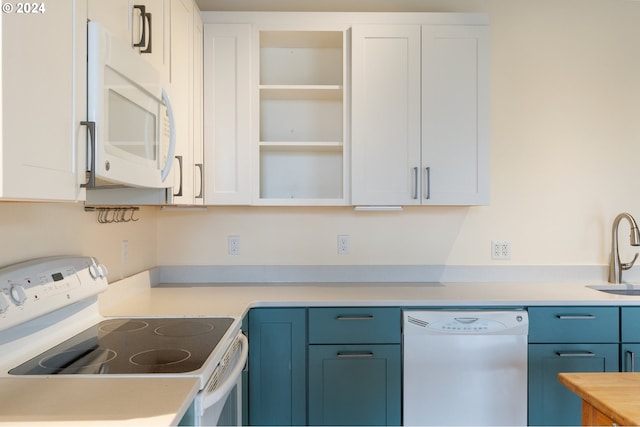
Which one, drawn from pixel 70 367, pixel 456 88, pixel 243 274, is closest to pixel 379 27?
pixel 456 88

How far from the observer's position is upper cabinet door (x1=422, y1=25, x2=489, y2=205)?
2.09 m

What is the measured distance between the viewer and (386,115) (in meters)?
2.10

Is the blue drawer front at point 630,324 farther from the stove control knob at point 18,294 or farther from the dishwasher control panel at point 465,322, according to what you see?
the stove control knob at point 18,294

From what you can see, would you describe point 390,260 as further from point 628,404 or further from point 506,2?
point 506,2

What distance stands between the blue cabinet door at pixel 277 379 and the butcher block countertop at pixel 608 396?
1102 mm

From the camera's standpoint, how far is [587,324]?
6.15 feet

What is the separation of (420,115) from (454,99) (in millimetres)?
192

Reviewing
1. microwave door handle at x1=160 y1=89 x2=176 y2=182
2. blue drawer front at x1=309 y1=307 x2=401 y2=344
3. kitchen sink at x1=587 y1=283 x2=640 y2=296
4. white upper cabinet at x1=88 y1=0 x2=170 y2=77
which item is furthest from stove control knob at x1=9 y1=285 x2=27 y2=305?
kitchen sink at x1=587 y1=283 x2=640 y2=296

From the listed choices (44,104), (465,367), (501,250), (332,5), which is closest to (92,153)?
(44,104)

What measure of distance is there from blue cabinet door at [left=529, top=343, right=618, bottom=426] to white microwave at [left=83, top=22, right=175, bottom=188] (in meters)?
1.81

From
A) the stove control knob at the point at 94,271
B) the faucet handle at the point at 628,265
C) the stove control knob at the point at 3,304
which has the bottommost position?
the faucet handle at the point at 628,265

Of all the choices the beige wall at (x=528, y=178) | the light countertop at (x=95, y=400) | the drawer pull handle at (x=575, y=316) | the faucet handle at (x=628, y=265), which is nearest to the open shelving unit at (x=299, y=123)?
the beige wall at (x=528, y=178)

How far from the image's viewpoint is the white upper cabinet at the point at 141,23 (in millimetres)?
1097

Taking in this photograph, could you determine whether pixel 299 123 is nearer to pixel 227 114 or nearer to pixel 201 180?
pixel 227 114
